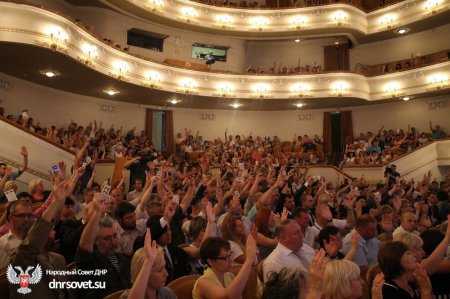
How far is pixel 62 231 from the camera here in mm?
3217

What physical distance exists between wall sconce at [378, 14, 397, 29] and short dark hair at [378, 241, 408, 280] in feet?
56.5

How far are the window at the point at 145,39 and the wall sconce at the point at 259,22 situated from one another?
4074mm

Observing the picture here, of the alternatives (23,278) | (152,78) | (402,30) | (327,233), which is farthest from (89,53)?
(402,30)

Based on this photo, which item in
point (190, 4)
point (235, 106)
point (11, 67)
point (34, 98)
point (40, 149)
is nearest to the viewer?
point (40, 149)

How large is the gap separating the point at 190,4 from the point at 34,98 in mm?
7681

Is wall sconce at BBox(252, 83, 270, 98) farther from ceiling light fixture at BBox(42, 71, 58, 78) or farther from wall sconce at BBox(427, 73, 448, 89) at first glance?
ceiling light fixture at BBox(42, 71, 58, 78)

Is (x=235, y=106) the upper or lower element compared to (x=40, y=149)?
upper

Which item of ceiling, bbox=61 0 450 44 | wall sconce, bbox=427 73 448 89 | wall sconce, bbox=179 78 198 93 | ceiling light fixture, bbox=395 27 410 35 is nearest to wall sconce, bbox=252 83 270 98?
wall sconce, bbox=179 78 198 93

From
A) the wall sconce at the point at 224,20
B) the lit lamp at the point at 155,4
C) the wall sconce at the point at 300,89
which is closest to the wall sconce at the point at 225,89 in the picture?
the wall sconce at the point at 300,89

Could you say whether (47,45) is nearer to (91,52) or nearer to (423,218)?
(91,52)

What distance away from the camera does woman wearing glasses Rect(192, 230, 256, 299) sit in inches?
93.5

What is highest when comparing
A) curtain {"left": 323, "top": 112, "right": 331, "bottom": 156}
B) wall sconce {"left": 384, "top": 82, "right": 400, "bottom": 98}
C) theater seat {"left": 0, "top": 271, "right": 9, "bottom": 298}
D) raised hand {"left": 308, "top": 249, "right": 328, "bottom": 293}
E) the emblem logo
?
wall sconce {"left": 384, "top": 82, "right": 400, "bottom": 98}

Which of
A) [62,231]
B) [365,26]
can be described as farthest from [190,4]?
[62,231]

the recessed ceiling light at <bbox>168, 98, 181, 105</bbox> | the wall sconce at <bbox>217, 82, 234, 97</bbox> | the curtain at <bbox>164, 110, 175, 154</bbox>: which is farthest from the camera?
the curtain at <bbox>164, 110, 175, 154</bbox>
